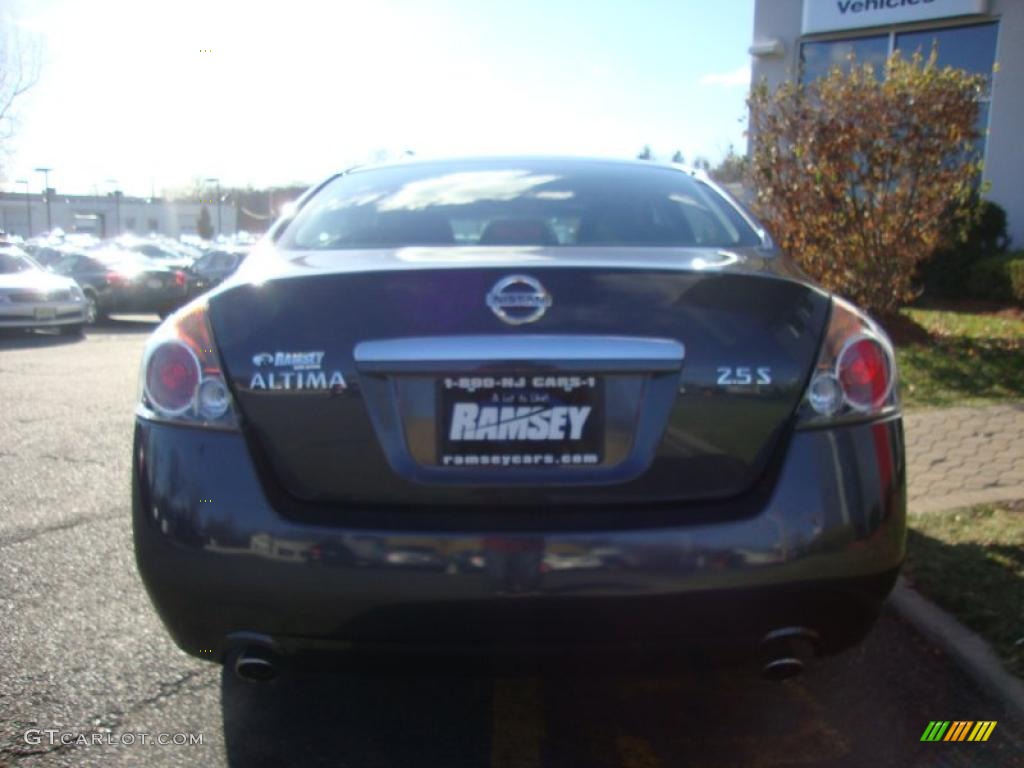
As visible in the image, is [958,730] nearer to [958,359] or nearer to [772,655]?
[772,655]

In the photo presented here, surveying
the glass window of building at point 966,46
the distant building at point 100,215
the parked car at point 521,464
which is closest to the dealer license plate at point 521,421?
the parked car at point 521,464

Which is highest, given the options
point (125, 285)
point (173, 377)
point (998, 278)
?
point (173, 377)

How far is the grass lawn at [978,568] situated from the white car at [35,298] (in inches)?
552

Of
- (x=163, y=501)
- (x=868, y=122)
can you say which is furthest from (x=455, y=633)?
(x=868, y=122)

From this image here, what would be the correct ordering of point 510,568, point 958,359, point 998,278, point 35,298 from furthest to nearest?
point 35,298 < point 998,278 < point 958,359 < point 510,568

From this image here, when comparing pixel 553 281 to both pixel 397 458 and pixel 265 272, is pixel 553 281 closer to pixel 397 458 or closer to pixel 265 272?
pixel 397 458

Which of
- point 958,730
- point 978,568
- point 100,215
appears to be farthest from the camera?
point 100,215

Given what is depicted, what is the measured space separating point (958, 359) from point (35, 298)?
13.0 m

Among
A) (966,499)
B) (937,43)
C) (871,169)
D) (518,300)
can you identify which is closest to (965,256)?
(937,43)

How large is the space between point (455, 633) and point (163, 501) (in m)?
0.75

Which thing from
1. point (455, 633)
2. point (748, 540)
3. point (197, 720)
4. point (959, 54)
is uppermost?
point (959, 54)

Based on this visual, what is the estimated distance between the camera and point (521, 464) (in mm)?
2260

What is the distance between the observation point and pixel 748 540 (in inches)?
87.9

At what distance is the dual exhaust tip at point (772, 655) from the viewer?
7.58ft
